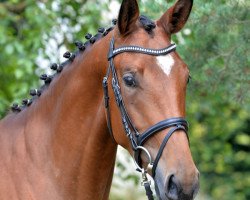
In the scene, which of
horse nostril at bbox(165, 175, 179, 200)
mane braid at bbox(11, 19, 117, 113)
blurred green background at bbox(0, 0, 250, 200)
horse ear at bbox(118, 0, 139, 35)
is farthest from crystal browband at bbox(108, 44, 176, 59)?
blurred green background at bbox(0, 0, 250, 200)

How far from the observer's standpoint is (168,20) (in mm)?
3896

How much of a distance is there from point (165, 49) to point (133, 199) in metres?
5.45

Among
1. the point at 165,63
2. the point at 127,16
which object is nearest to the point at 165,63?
the point at 165,63

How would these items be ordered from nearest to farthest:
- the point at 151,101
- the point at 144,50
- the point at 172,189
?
the point at 172,189 → the point at 151,101 → the point at 144,50

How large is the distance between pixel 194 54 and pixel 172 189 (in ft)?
9.66

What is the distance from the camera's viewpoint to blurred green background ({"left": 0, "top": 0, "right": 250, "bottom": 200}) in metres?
5.61

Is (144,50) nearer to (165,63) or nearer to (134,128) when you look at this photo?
(165,63)

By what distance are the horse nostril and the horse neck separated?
0.62 metres

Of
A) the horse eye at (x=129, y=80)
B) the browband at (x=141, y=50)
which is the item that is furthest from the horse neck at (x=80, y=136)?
the horse eye at (x=129, y=80)

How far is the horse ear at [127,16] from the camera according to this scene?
12.3 ft

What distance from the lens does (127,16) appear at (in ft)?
12.4

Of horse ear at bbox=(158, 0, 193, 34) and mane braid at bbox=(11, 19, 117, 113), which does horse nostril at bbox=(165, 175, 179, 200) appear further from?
mane braid at bbox=(11, 19, 117, 113)

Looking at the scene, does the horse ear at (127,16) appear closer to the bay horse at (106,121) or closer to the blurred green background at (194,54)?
the bay horse at (106,121)

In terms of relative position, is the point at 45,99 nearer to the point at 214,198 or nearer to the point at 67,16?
the point at 67,16
